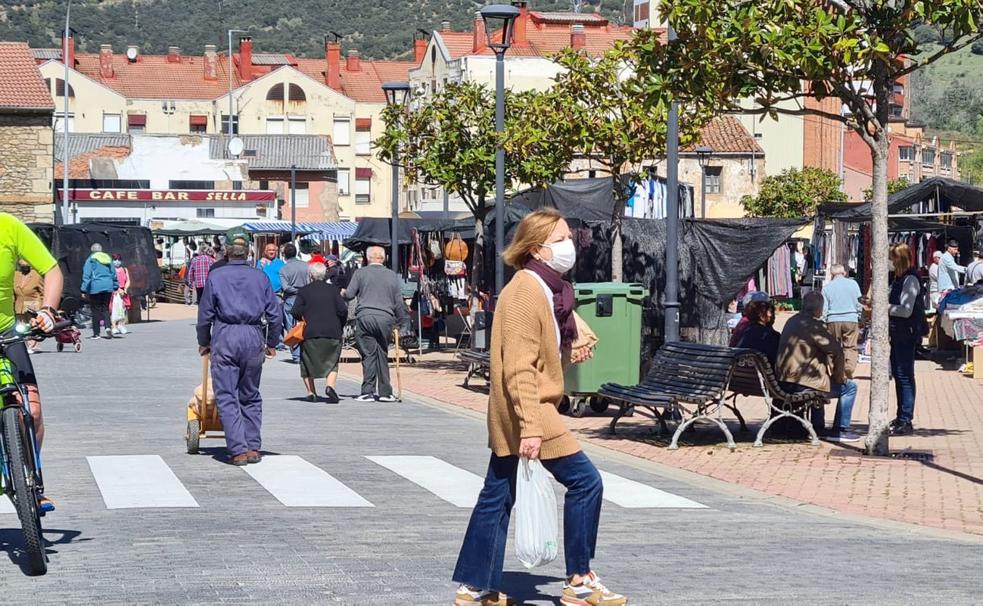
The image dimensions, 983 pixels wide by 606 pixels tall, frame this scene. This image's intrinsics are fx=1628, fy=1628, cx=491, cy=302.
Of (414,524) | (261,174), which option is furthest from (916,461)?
(261,174)

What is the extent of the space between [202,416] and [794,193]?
57.7m

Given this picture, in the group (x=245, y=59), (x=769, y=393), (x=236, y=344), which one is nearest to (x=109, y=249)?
(x=769, y=393)

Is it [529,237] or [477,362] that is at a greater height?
[529,237]

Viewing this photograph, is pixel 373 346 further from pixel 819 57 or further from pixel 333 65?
pixel 333 65

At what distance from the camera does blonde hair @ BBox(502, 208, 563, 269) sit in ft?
22.6

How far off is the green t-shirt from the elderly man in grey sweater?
33.7 ft

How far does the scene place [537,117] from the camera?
76.9 feet

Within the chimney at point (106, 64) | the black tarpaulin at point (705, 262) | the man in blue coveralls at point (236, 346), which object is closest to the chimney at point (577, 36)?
the chimney at point (106, 64)

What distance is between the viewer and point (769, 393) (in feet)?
45.8

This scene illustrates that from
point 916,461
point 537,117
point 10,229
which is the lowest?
point 916,461

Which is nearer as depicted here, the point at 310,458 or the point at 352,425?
the point at 310,458

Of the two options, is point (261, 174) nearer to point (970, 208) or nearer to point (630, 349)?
point (970, 208)

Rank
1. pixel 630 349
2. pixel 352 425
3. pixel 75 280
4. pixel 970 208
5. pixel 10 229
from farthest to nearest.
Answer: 1. pixel 75 280
2. pixel 970 208
3. pixel 630 349
4. pixel 352 425
5. pixel 10 229

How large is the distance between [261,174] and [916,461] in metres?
78.9
